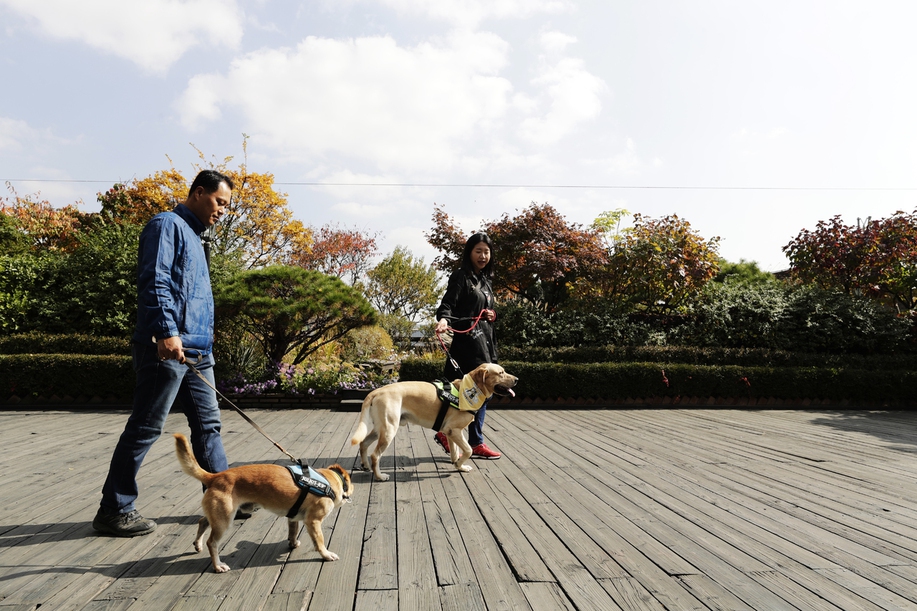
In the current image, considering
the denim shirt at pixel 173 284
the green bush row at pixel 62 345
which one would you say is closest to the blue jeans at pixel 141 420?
the denim shirt at pixel 173 284

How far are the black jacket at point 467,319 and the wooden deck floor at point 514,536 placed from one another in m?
0.93

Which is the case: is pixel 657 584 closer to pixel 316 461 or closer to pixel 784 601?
pixel 784 601

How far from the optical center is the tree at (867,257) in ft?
35.3

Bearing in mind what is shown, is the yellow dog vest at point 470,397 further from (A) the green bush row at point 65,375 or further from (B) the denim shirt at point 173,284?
(A) the green bush row at point 65,375

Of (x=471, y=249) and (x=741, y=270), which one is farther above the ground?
(x=741, y=270)

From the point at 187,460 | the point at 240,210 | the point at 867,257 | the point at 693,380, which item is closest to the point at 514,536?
the point at 187,460

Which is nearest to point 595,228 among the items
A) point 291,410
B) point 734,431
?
point 734,431

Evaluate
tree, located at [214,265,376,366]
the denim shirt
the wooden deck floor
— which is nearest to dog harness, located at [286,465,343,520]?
the wooden deck floor

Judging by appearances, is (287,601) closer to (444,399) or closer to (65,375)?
(444,399)

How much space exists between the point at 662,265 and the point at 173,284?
32.4 ft

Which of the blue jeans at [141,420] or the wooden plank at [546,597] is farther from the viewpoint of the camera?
the blue jeans at [141,420]

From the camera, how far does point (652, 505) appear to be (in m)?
3.42

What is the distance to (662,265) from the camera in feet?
35.0

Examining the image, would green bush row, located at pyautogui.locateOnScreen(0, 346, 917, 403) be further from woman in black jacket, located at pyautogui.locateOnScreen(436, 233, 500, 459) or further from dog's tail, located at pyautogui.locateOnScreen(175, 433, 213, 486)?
dog's tail, located at pyautogui.locateOnScreen(175, 433, 213, 486)
